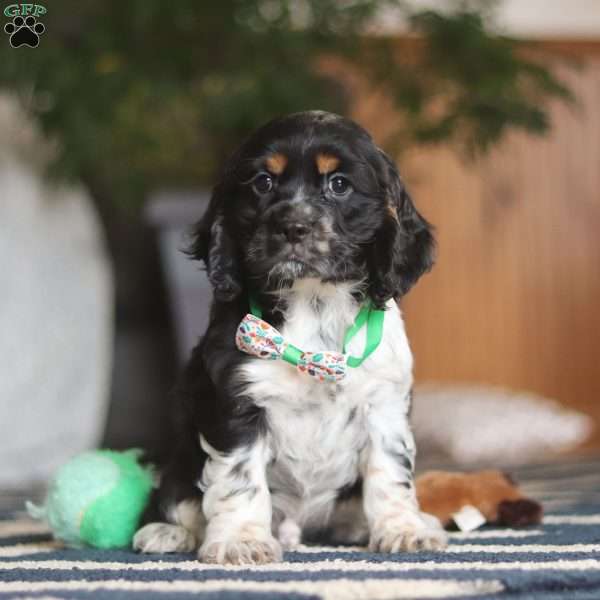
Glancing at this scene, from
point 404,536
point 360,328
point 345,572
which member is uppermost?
point 360,328

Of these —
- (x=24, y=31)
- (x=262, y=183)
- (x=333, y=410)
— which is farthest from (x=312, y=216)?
(x=24, y=31)

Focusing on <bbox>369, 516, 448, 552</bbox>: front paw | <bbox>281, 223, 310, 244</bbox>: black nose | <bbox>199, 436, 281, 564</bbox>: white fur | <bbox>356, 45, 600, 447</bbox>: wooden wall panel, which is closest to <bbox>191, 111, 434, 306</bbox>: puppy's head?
<bbox>281, 223, 310, 244</bbox>: black nose

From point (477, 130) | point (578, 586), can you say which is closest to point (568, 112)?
point (477, 130)

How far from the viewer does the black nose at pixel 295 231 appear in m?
2.03

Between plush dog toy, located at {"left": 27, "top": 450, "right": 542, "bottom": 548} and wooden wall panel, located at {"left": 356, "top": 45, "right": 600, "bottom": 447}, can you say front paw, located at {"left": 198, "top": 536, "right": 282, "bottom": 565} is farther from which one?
wooden wall panel, located at {"left": 356, "top": 45, "right": 600, "bottom": 447}

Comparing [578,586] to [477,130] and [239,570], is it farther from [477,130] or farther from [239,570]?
[477,130]

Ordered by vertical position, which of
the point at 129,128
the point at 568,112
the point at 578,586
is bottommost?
the point at 578,586

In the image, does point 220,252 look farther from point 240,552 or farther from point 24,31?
point 24,31

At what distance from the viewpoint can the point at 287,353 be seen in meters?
2.09

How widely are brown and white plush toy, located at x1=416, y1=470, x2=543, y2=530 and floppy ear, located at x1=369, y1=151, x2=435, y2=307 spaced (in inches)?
21.1

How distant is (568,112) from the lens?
20.4 ft

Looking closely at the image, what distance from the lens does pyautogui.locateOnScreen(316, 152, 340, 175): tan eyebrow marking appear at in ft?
6.88

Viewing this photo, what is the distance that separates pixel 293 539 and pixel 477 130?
8.33ft

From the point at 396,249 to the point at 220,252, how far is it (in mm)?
375
